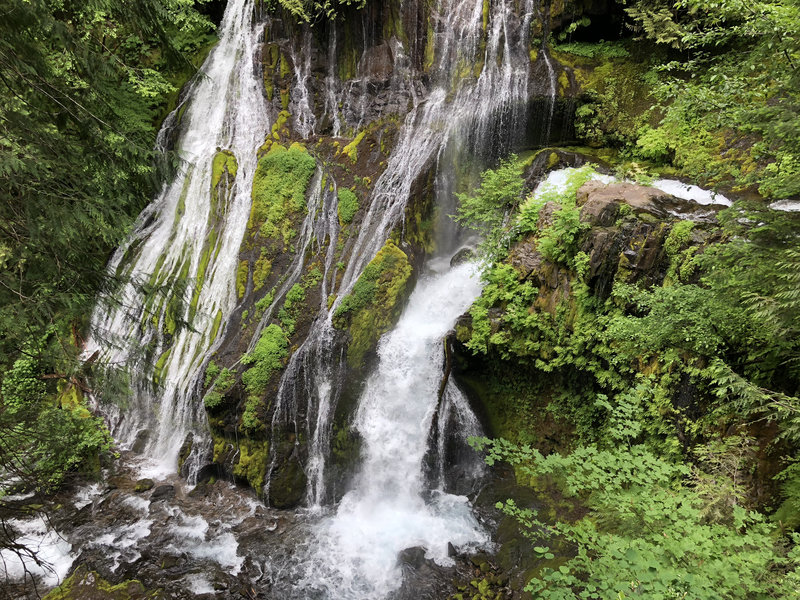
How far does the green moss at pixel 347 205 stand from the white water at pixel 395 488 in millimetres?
2721

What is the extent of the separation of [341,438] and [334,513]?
1.38 metres

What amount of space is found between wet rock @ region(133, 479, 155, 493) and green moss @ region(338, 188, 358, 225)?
7.12 meters

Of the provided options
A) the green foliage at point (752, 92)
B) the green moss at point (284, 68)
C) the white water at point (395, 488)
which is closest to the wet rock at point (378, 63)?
the green moss at point (284, 68)

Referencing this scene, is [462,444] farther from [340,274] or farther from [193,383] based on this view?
[193,383]

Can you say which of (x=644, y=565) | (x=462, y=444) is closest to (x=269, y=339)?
(x=462, y=444)

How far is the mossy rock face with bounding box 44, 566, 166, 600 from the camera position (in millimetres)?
6656

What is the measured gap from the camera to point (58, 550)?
25.3 ft

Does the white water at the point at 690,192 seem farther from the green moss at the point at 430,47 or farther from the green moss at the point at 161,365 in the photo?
the green moss at the point at 161,365

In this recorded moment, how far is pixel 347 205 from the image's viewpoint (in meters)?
10.9

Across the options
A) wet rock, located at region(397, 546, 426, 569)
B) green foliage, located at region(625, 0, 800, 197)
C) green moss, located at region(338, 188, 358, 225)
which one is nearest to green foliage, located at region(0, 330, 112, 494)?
wet rock, located at region(397, 546, 426, 569)

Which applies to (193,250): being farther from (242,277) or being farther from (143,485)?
(143,485)

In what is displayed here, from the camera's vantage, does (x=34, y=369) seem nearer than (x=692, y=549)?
No

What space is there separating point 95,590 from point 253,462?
2.91m

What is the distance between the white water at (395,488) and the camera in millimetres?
7230
